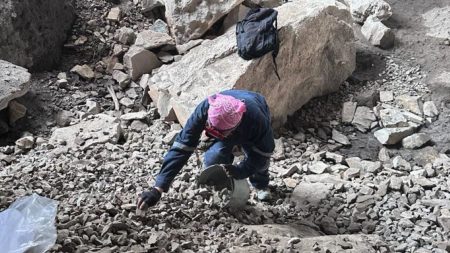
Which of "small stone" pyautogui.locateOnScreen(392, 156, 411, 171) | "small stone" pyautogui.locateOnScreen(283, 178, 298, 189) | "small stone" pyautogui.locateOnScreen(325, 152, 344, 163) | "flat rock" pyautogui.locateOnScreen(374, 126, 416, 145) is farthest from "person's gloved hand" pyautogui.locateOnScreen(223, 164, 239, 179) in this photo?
"flat rock" pyautogui.locateOnScreen(374, 126, 416, 145)

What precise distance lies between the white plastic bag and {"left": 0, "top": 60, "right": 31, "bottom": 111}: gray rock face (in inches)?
73.2

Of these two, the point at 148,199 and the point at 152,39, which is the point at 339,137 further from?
the point at 148,199

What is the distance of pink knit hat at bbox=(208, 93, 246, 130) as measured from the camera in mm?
3203

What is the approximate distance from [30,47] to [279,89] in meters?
2.36

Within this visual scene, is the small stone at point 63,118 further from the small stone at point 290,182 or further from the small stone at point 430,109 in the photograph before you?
the small stone at point 430,109

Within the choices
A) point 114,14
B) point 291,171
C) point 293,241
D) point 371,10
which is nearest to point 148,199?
point 293,241

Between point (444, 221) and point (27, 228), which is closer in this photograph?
point (27, 228)

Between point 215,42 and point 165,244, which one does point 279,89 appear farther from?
point 165,244

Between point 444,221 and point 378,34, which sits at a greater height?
point 378,34

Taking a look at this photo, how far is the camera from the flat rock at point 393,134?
204 inches

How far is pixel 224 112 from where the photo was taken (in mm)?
3211

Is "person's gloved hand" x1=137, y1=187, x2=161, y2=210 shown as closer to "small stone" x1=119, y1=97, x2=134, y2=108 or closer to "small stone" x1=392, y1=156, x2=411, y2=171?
"small stone" x1=119, y1=97, x2=134, y2=108

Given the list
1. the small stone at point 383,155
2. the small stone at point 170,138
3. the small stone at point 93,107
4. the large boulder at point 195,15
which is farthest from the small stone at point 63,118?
the small stone at point 383,155

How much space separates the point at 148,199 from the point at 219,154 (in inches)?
28.5
